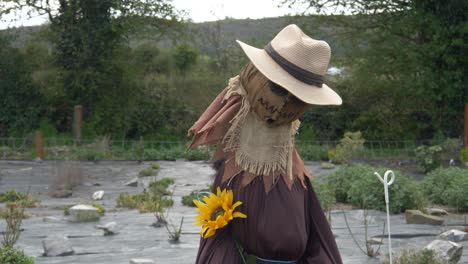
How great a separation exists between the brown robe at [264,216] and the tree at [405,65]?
613 inches

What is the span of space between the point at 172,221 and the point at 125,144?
1008 cm

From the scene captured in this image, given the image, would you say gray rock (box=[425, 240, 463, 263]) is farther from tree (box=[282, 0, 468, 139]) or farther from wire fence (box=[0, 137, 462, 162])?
tree (box=[282, 0, 468, 139])

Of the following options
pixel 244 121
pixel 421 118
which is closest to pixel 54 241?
pixel 244 121

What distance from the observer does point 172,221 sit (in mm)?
9828

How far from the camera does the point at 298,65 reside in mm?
3453

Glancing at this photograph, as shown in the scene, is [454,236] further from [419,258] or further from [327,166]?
[327,166]

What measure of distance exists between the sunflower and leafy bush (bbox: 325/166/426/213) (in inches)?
278

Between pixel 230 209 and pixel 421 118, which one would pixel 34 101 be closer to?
pixel 421 118

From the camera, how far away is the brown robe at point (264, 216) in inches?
137

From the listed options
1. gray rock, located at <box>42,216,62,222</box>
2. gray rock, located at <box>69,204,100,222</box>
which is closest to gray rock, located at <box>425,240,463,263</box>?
gray rock, located at <box>69,204,100,222</box>

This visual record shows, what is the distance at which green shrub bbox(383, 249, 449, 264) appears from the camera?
640cm

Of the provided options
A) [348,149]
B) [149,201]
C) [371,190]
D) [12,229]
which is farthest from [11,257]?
Answer: [348,149]

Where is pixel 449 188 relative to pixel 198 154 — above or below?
above

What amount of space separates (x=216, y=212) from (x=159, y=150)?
15.8 meters
